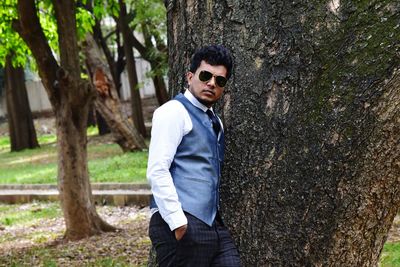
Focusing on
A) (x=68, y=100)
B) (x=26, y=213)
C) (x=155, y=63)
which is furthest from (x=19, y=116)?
(x=68, y=100)

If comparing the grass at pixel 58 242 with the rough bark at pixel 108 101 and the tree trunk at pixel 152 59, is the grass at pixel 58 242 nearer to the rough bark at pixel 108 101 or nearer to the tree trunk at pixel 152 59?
the rough bark at pixel 108 101

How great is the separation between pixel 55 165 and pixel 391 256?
15.4 m

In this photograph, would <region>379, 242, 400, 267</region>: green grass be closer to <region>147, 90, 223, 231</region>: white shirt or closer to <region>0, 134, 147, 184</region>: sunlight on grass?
<region>147, 90, 223, 231</region>: white shirt

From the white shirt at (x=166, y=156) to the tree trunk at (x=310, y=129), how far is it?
0.53 metres

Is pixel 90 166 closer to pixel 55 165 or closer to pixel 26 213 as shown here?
pixel 55 165

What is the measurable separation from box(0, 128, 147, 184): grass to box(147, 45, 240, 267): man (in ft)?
37.9

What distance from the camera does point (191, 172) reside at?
12.4ft

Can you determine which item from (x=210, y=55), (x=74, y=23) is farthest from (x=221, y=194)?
(x=74, y=23)

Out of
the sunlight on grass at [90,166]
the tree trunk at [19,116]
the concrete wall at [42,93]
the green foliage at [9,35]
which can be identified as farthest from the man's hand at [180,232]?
the concrete wall at [42,93]

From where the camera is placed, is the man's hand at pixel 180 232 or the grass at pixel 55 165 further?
the grass at pixel 55 165

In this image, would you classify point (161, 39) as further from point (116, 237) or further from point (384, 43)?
point (384, 43)

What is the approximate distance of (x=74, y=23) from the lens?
10.5 m

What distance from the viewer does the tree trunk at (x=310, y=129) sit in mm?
3908

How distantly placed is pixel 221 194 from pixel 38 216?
1030cm
